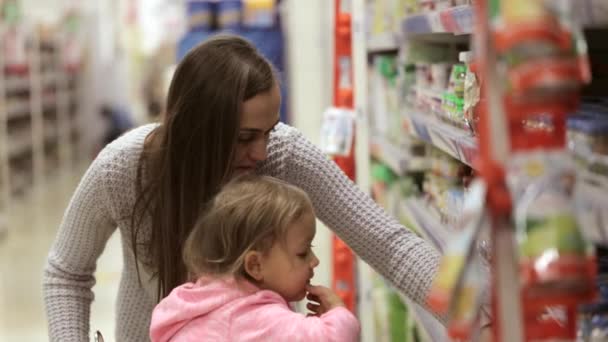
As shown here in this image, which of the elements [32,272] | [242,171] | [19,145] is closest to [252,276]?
[242,171]

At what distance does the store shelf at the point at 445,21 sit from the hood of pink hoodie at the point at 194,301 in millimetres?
592

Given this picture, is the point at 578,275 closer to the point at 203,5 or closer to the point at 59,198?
the point at 203,5

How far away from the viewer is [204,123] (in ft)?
5.37

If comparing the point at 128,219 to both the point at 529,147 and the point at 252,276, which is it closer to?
the point at 252,276

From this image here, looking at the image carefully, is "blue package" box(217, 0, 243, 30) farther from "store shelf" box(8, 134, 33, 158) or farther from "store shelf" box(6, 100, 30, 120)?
"store shelf" box(8, 134, 33, 158)

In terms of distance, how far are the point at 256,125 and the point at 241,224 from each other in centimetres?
22

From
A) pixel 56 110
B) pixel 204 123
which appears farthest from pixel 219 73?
pixel 56 110

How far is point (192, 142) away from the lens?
1666 mm

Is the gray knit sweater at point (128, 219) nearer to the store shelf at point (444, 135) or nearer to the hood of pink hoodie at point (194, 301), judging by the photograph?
the store shelf at point (444, 135)

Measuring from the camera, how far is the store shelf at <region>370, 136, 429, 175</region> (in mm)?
2891

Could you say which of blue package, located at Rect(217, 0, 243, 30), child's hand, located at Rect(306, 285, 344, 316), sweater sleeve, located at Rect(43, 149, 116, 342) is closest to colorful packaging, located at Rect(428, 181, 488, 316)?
child's hand, located at Rect(306, 285, 344, 316)

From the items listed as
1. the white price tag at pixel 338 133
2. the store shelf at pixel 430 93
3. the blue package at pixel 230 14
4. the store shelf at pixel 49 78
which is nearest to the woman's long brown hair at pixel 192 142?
the store shelf at pixel 430 93

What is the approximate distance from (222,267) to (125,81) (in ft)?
42.4

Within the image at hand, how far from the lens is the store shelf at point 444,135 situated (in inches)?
69.4
